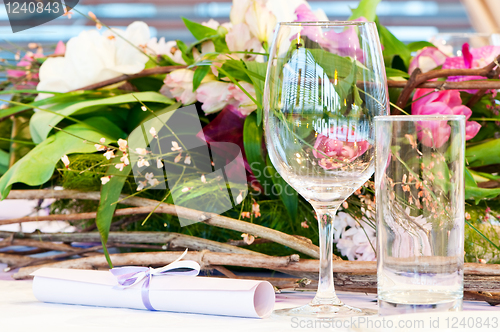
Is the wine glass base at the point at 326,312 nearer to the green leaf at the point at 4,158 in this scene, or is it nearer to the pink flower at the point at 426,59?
the pink flower at the point at 426,59

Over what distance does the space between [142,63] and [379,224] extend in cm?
46

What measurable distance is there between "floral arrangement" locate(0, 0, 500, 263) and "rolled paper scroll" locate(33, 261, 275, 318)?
0.11m

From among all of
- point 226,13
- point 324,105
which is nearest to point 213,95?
point 324,105

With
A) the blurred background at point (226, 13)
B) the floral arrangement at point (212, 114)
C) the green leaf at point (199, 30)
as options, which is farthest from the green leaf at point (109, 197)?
the blurred background at point (226, 13)

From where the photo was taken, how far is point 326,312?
45cm

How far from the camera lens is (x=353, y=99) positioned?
0.43 metres

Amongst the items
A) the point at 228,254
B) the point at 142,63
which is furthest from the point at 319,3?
the point at 228,254

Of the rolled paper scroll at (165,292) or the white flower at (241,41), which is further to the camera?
the white flower at (241,41)

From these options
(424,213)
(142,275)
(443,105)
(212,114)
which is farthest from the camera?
(212,114)

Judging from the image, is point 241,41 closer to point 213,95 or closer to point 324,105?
point 213,95

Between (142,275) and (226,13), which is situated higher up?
(226,13)

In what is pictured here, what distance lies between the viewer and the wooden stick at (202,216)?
1.87 feet

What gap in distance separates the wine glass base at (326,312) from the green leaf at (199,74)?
0.29m

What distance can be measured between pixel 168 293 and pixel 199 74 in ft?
0.88
